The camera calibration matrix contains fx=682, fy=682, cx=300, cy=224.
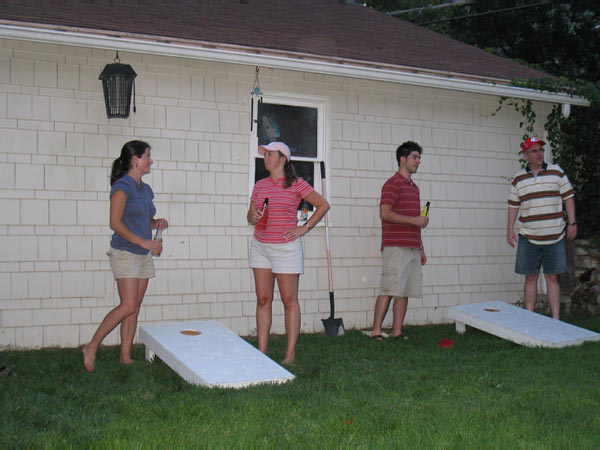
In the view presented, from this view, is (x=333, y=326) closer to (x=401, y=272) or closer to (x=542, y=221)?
(x=401, y=272)

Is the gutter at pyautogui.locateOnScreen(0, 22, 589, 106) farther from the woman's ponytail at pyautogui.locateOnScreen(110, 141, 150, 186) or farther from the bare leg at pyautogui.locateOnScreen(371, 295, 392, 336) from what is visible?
the bare leg at pyautogui.locateOnScreen(371, 295, 392, 336)

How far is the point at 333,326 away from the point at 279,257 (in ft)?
6.52

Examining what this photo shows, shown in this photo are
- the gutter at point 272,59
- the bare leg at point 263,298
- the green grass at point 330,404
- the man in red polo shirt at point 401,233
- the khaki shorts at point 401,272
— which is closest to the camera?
the green grass at point 330,404

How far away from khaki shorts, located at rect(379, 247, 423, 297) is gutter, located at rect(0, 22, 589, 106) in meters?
1.95

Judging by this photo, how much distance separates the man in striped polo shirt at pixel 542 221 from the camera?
21.7 ft

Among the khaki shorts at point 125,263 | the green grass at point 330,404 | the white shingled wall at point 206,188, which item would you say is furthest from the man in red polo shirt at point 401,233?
the khaki shorts at point 125,263

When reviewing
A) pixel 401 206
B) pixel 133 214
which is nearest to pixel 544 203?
pixel 401 206

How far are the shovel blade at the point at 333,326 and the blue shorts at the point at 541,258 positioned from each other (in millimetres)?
1865

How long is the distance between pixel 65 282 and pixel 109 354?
3.33 ft

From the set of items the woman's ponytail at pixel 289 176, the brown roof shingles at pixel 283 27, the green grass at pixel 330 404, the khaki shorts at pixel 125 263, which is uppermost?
the brown roof shingles at pixel 283 27

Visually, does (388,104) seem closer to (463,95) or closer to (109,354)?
(463,95)

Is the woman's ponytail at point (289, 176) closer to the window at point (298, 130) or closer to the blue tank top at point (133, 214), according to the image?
the blue tank top at point (133, 214)

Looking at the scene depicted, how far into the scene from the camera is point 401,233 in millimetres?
6445

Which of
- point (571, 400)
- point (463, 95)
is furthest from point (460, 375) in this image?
point (463, 95)
